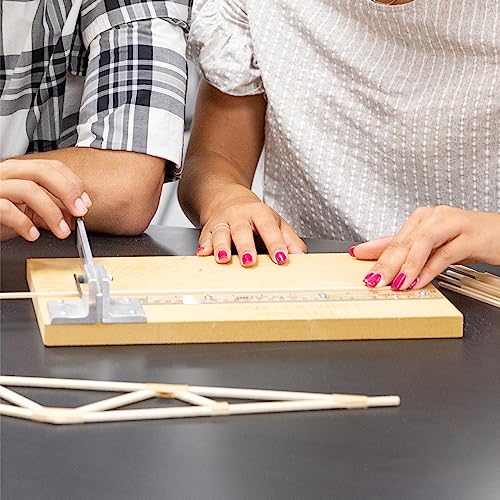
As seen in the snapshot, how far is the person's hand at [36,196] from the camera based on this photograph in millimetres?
1216

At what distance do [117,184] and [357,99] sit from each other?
0.41 m

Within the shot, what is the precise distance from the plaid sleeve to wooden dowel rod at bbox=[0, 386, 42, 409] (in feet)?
2.21

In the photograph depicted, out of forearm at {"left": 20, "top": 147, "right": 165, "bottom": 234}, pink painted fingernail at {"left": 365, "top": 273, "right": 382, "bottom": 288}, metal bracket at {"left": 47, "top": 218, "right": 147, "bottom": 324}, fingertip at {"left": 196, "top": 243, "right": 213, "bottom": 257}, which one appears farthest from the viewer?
forearm at {"left": 20, "top": 147, "right": 165, "bottom": 234}

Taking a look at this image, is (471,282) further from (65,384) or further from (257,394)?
(65,384)

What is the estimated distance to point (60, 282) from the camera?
1156 mm

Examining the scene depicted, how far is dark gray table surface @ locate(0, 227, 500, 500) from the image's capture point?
77 centimetres

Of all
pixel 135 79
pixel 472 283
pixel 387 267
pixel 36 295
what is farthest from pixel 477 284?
pixel 135 79

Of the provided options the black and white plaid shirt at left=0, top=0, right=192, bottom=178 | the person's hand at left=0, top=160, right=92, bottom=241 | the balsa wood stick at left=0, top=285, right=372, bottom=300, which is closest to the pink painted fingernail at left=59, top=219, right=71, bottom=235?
the person's hand at left=0, top=160, right=92, bottom=241

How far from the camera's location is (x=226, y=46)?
1.69 metres

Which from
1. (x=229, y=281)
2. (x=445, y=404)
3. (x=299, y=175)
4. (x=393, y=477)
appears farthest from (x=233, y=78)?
(x=393, y=477)

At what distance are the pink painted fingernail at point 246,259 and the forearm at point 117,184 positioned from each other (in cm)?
24

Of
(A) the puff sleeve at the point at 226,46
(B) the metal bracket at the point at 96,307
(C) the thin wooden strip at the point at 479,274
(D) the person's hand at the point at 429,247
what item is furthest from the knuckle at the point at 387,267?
(A) the puff sleeve at the point at 226,46

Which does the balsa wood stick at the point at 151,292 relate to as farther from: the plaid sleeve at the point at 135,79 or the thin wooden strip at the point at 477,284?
the plaid sleeve at the point at 135,79

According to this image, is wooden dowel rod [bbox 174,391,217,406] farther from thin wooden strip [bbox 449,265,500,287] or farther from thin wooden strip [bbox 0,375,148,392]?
thin wooden strip [bbox 449,265,500,287]
